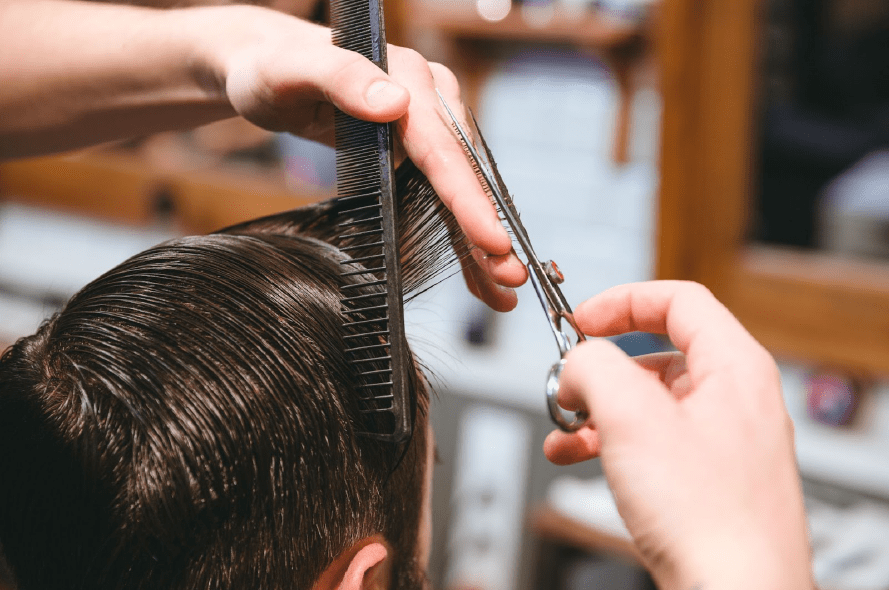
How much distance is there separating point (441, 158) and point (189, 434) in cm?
30

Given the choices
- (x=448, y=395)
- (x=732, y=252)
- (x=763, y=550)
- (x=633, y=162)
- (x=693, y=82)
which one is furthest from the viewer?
(x=448, y=395)

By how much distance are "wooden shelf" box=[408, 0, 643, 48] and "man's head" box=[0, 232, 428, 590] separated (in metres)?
1.68

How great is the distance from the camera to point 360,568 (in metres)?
0.67

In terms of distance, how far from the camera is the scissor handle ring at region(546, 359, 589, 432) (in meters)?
0.56

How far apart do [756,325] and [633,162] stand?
0.61 metres

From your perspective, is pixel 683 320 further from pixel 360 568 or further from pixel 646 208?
pixel 646 208

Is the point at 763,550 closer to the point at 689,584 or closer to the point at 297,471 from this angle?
the point at 689,584

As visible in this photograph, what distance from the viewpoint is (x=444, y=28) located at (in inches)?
95.3

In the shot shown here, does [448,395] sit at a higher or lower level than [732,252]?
lower

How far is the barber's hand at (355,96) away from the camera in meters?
0.62

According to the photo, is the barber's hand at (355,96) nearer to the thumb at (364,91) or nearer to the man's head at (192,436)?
the thumb at (364,91)

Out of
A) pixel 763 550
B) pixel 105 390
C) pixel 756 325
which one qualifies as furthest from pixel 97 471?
pixel 756 325

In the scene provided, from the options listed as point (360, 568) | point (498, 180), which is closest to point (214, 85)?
point (498, 180)

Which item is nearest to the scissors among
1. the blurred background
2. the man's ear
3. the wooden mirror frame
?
the man's ear
